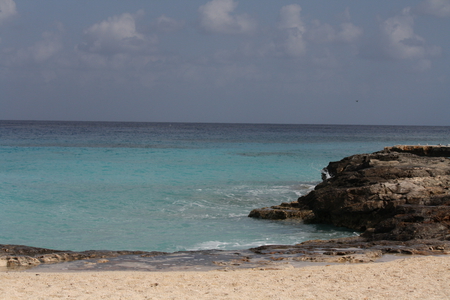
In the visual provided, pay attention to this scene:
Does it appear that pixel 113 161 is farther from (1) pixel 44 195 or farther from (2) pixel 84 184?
(1) pixel 44 195

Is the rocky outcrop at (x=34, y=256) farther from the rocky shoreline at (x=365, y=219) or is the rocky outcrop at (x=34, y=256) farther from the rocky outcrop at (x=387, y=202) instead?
the rocky outcrop at (x=387, y=202)

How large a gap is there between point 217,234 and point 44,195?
9.62 metres

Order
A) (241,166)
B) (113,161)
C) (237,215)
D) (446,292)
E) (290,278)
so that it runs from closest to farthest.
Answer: (446,292) → (290,278) → (237,215) → (241,166) → (113,161)

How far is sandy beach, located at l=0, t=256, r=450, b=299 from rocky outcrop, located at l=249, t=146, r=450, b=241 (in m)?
2.45

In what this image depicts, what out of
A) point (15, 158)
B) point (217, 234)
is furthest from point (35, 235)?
point (15, 158)

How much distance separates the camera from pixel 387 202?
12.8m

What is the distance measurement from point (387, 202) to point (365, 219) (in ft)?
2.68

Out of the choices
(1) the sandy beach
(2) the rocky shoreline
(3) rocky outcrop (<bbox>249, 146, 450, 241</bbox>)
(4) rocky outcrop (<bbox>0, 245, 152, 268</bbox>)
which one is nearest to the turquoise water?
(3) rocky outcrop (<bbox>249, 146, 450, 241</bbox>)

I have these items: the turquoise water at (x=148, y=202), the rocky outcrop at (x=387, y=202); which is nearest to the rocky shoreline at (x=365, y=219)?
the rocky outcrop at (x=387, y=202)

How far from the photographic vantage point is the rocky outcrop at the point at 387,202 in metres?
10.9

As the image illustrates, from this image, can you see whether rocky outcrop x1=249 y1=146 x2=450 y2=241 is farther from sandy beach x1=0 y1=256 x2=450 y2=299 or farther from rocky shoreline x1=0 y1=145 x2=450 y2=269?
sandy beach x1=0 y1=256 x2=450 y2=299

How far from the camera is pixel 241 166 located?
31016 millimetres

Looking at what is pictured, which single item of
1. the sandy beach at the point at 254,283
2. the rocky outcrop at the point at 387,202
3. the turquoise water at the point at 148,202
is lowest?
the turquoise water at the point at 148,202

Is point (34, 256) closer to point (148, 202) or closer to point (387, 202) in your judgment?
point (148, 202)
